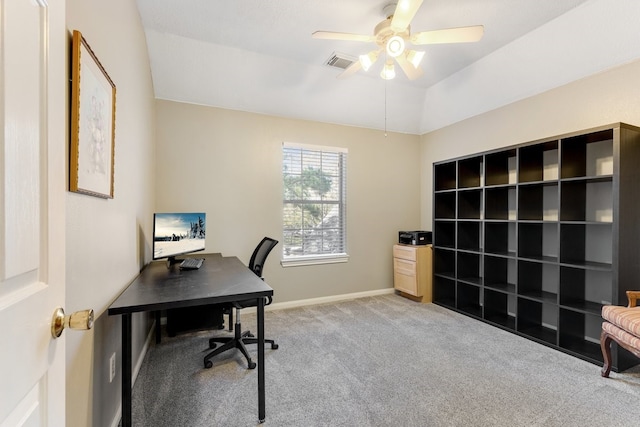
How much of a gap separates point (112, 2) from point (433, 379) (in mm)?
3265

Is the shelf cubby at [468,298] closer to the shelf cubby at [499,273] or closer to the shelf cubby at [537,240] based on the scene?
the shelf cubby at [499,273]

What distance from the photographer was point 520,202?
3.10 metres

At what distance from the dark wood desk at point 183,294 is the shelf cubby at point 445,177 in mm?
2957

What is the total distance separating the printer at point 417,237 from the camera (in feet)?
13.8

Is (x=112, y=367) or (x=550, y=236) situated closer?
(x=112, y=367)

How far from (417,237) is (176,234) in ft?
9.93

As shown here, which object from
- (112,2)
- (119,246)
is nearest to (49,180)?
(119,246)

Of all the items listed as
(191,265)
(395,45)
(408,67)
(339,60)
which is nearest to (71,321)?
(191,265)

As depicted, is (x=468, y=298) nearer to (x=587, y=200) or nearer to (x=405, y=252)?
(x=405, y=252)

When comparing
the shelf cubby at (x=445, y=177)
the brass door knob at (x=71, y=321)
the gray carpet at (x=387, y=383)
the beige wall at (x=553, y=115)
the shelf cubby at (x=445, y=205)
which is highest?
the beige wall at (x=553, y=115)

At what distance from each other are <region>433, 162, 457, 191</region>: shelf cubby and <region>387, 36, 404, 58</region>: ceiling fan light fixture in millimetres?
2197

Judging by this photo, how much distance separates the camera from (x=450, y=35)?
2211 millimetres

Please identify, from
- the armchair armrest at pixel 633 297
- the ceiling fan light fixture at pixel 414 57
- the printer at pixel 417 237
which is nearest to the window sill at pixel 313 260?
the printer at pixel 417 237

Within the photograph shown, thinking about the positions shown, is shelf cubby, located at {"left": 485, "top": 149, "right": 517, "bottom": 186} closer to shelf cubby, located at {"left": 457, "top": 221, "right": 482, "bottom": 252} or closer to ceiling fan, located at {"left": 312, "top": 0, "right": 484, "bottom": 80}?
shelf cubby, located at {"left": 457, "top": 221, "right": 482, "bottom": 252}
